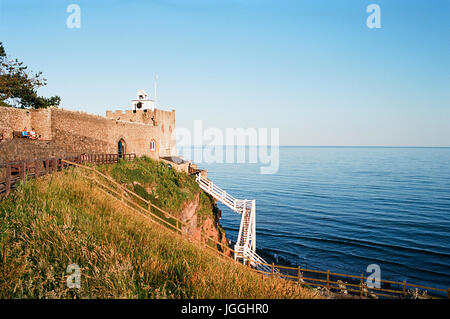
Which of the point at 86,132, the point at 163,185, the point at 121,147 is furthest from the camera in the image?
the point at 121,147

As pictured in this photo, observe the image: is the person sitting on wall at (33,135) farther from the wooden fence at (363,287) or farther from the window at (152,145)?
the wooden fence at (363,287)

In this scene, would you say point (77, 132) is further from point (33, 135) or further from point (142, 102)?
point (142, 102)

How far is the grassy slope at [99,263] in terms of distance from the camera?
493 cm

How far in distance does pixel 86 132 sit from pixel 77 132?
3.40 feet

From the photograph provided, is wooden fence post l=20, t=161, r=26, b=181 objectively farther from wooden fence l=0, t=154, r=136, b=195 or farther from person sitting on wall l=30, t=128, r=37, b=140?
person sitting on wall l=30, t=128, r=37, b=140

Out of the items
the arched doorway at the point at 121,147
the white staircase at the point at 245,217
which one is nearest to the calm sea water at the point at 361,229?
the white staircase at the point at 245,217

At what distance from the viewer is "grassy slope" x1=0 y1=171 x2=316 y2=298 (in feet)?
16.2

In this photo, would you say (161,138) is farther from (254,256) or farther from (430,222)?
(430,222)

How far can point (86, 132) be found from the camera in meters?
21.7

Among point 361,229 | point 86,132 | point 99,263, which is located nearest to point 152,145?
point 86,132

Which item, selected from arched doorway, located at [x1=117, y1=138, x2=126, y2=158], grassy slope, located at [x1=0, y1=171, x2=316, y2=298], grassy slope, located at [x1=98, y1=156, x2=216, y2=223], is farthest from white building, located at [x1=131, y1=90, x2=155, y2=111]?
grassy slope, located at [x1=0, y1=171, x2=316, y2=298]

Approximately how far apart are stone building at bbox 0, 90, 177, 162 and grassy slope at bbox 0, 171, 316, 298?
10.0m

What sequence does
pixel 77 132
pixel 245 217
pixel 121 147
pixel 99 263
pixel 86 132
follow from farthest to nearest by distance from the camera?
pixel 121 147, pixel 245 217, pixel 86 132, pixel 77 132, pixel 99 263

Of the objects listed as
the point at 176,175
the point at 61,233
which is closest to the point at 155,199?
the point at 176,175
